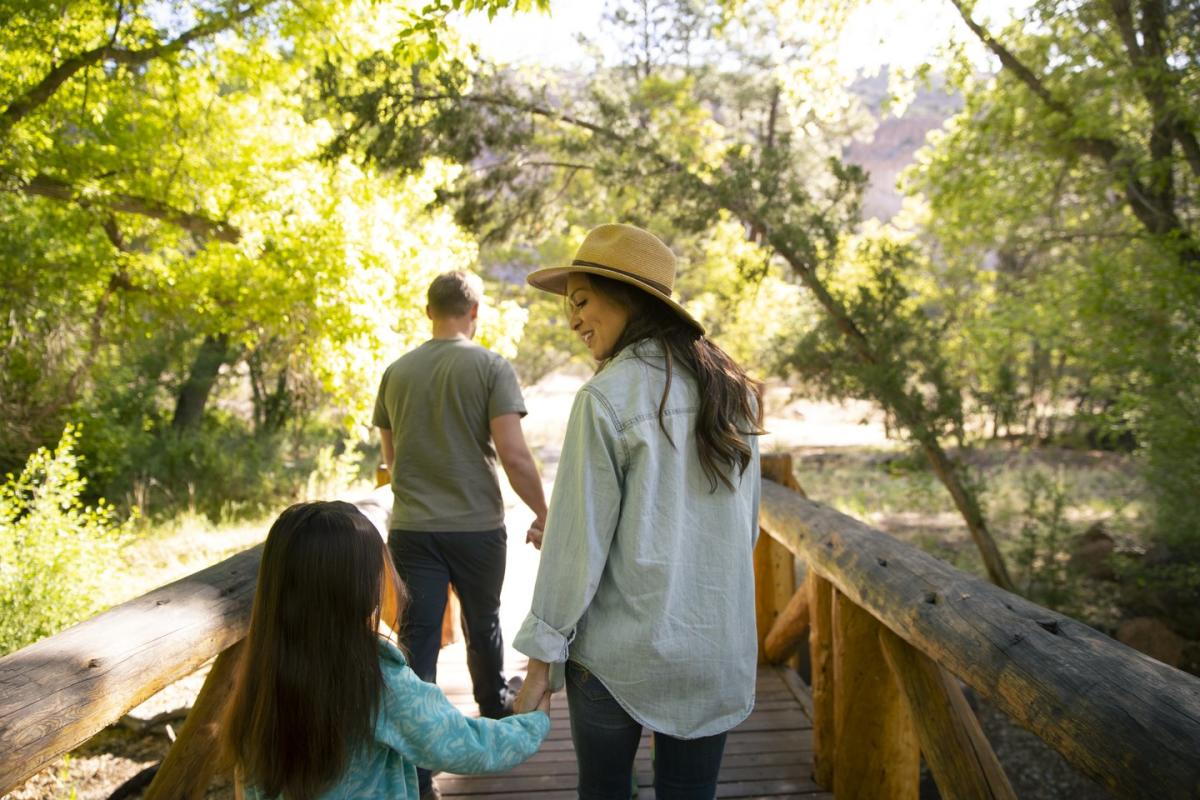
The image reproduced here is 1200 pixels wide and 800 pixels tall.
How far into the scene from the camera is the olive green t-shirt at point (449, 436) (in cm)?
316

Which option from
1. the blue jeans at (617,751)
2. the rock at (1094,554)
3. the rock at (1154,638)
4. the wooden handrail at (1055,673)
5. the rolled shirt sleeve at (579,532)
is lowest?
the rock at (1154,638)

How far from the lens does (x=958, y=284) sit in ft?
68.2

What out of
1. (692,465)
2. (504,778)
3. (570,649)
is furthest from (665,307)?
(504,778)

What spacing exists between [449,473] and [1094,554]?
9.92 meters

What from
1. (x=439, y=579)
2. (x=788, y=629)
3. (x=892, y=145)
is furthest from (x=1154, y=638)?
(x=892, y=145)

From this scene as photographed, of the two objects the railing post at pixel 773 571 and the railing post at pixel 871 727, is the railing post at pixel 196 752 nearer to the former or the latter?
the railing post at pixel 871 727

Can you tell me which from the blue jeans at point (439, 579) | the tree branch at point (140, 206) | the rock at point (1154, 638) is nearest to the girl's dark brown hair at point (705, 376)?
the blue jeans at point (439, 579)

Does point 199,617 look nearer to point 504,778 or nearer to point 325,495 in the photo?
point 504,778

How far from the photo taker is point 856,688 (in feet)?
9.83

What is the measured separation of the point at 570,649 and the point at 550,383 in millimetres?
38796

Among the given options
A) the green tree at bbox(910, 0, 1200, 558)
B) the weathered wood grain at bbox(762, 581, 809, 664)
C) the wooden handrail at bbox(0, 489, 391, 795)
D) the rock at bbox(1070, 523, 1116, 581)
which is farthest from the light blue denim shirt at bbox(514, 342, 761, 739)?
the rock at bbox(1070, 523, 1116, 581)

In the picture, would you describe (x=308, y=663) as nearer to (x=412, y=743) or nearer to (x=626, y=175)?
(x=412, y=743)

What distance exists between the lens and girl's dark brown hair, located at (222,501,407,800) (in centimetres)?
165

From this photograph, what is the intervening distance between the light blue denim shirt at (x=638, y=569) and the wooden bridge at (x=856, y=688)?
0.60 meters
